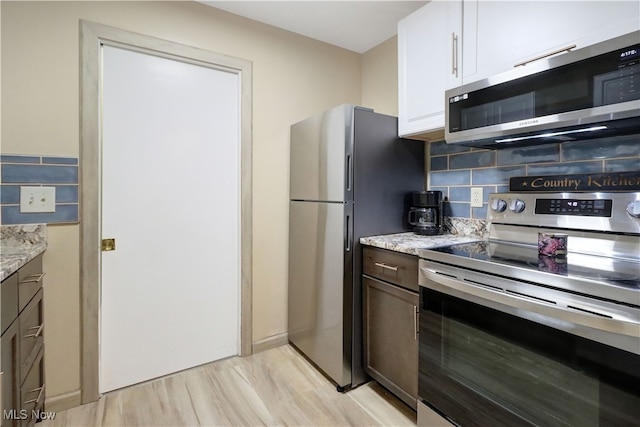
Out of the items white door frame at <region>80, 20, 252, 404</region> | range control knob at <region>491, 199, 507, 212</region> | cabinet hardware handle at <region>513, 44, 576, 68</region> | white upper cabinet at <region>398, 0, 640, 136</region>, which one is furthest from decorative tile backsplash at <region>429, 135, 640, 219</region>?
white door frame at <region>80, 20, 252, 404</region>

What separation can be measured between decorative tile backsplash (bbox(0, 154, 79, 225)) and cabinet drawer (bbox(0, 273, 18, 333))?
56 cm

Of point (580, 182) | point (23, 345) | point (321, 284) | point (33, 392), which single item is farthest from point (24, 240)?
point (580, 182)

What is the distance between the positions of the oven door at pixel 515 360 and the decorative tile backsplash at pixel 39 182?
1824mm

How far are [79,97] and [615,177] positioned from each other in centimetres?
256

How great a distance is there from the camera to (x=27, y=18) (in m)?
1.58

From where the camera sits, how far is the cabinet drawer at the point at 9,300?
1.04m

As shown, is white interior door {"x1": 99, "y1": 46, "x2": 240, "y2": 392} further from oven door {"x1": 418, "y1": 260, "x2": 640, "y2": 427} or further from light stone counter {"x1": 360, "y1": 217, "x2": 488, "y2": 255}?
oven door {"x1": 418, "y1": 260, "x2": 640, "y2": 427}

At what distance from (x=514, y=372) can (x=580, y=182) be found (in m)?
0.90

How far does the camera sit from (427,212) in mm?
1945

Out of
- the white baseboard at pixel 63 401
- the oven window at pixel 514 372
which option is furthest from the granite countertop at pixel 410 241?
the white baseboard at pixel 63 401

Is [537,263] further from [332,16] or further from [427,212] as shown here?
[332,16]

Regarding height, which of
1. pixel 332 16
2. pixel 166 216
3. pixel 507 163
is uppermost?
pixel 332 16

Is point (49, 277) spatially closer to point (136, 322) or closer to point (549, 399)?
point (136, 322)

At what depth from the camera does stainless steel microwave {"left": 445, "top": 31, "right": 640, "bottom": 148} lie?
1.07 meters
